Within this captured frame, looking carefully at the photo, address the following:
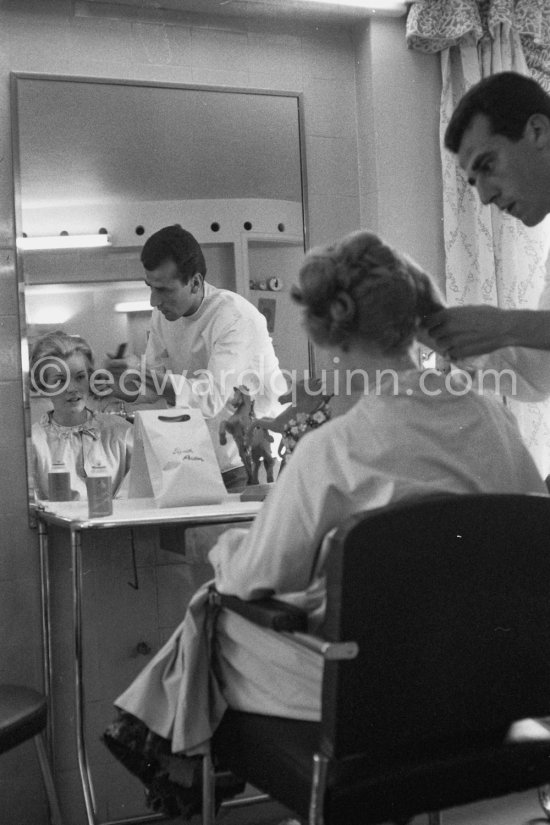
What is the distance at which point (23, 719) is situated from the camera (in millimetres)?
2277

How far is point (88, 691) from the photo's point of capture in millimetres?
2916

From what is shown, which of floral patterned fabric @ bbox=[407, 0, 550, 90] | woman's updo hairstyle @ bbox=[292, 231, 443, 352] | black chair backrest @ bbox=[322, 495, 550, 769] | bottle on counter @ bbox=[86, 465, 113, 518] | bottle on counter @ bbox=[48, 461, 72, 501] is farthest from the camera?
floral patterned fabric @ bbox=[407, 0, 550, 90]

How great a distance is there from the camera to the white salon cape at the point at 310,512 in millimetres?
1633

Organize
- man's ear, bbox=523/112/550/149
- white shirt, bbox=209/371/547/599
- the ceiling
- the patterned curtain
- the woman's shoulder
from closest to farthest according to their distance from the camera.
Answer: white shirt, bbox=209/371/547/599 → man's ear, bbox=523/112/550/149 → the woman's shoulder → the ceiling → the patterned curtain

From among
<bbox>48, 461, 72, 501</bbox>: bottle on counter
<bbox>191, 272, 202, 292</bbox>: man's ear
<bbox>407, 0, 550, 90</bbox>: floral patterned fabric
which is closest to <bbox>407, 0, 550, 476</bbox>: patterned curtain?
<bbox>407, 0, 550, 90</bbox>: floral patterned fabric

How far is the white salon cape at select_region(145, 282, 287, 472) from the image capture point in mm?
2959

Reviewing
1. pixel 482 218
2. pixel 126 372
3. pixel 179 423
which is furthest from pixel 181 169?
pixel 482 218

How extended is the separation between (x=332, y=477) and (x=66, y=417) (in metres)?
1.41

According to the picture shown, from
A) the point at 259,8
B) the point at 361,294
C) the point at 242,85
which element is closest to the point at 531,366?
the point at 361,294

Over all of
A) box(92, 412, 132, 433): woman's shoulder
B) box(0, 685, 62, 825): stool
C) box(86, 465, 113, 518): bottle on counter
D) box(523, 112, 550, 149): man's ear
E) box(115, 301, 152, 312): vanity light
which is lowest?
box(0, 685, 62, 825): stool

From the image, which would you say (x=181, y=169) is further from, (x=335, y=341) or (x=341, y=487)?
(x=341, y=487)

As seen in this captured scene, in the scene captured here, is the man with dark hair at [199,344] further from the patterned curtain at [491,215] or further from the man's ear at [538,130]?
the man's ear at [538,130]

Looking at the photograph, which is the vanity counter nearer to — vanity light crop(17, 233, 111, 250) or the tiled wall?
the tiled wall

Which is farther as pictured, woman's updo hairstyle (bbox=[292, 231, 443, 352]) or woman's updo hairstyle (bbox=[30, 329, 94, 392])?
woman's updo hairstyle (bbox=[30, 329, 94, 392])
